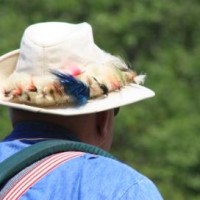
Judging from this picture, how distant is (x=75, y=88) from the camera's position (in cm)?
267

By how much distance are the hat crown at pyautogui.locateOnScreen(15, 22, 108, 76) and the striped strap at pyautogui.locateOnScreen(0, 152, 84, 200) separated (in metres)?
0.35

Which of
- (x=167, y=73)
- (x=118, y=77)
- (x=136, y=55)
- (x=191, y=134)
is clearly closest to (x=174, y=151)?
(x=191, y=134)

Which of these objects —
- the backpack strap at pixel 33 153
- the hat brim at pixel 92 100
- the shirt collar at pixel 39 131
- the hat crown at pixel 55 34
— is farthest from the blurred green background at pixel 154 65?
the backpack strap at pixel 33 153

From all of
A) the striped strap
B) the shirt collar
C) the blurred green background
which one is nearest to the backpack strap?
the striped strap

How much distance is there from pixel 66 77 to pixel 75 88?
0.04 metres

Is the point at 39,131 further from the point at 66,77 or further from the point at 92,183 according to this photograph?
Result: the point at 92,183

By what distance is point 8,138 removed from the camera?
271 cm

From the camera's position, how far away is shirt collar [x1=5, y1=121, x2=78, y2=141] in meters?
2.64

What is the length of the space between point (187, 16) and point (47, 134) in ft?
31.1

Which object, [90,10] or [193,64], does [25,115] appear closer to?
[193,64]

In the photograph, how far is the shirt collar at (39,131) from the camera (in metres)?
2.64

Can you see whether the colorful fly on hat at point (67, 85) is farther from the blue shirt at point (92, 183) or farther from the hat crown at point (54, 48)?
the blue shirt at point (92, 183)

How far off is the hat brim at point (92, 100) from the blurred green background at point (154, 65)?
229 inches

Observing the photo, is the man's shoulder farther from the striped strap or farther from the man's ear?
the man's ear
